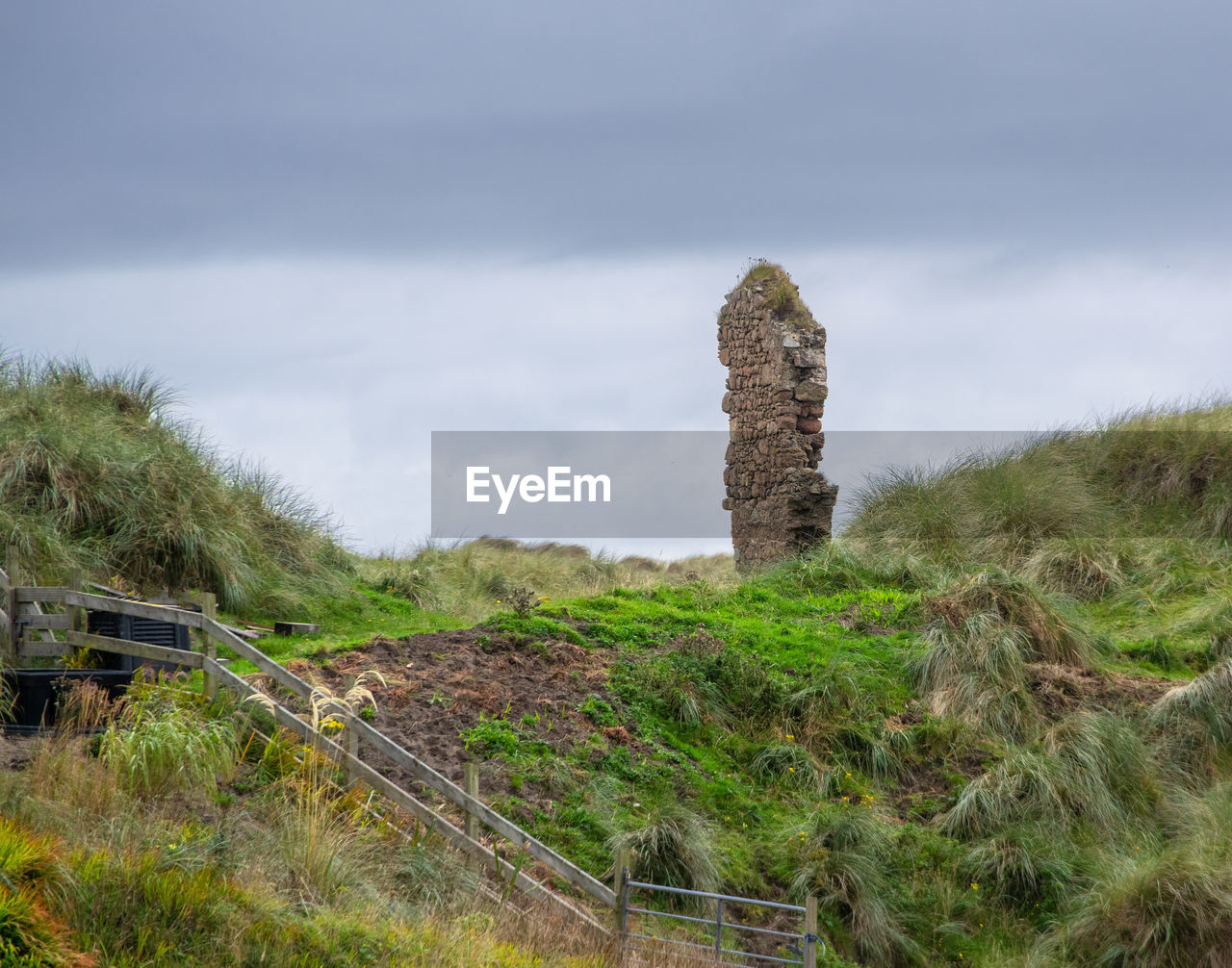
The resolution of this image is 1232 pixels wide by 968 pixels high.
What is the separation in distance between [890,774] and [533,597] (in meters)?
5.13

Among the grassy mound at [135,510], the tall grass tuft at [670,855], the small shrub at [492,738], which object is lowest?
the tall grass tuft at [670,855]

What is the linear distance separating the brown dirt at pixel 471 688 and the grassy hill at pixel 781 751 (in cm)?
4

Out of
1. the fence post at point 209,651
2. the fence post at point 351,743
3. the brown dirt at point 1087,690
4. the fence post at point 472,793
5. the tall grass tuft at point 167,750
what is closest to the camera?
the tall grass tuft at point 167,750

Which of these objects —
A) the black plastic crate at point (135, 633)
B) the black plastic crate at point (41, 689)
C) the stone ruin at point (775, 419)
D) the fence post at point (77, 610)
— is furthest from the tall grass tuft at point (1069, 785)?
the stone ruin at point (775, 419)

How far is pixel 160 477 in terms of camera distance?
1527cm

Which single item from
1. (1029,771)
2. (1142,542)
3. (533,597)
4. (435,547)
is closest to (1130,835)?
(1029,771)

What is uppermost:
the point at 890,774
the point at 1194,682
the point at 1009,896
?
the point at 1194,682

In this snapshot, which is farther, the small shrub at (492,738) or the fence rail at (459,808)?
the small shrub at (492,738)

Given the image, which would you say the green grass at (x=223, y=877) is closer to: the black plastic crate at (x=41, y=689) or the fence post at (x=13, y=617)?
the black plastic crate at (x=41, y=689)

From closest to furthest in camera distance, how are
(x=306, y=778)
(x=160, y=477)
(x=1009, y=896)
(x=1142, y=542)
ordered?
(x=306, y=778), (x=1009, y=896), (x=160, y=477), (x=1142, y=542)

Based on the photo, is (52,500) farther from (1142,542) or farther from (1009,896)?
(1142,542)

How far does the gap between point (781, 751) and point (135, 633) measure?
6381 mm

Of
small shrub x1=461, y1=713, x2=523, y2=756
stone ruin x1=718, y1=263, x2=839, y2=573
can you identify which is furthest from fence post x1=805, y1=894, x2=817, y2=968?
stone ruin x1=718, y1=263, x2=839, y2=573

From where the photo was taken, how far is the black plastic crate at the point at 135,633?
11.0 m
